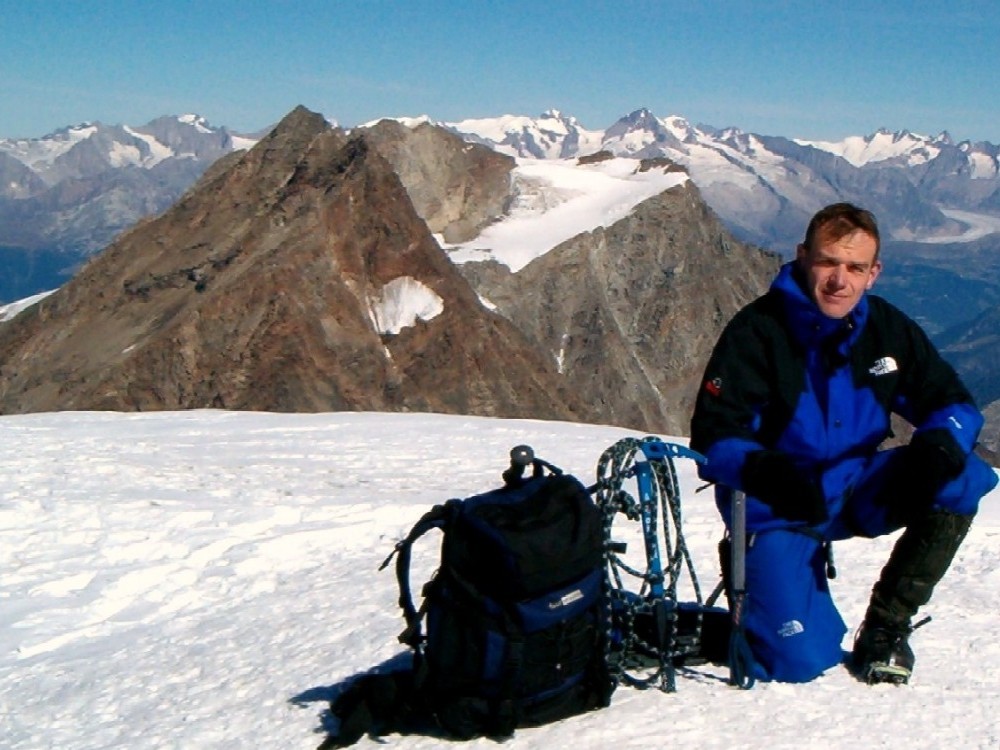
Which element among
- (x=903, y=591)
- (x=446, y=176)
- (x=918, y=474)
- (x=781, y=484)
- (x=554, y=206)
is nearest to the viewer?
(x=781, y=484)

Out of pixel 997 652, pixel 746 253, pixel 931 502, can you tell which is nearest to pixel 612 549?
pixel 931 502

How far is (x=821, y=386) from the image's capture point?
175 inches

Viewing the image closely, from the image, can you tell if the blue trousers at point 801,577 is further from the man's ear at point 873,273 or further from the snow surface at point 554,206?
the snow surface at point 554,206

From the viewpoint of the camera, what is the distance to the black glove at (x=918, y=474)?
4.19 meters

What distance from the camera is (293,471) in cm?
974

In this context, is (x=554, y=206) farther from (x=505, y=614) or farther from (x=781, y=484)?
(x=505, y=614)

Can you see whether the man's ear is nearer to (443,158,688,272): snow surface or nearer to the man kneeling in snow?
the man kneeling in snow

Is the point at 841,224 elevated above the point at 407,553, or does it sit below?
above

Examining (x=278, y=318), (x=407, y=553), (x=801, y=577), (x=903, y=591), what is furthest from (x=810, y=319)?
(x=278, y=318)

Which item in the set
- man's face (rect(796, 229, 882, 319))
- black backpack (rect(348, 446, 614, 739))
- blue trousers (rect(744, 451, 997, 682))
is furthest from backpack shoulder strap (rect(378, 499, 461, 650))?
man's face (rect(796, 229, 882, 319))

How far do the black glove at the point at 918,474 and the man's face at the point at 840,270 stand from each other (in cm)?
58

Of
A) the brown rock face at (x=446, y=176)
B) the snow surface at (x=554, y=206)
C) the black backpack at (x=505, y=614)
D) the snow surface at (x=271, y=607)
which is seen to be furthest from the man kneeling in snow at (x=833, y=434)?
the brown rock face at (x=446, y=176)

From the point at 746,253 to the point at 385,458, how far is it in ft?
320

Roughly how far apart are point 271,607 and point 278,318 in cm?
4727
